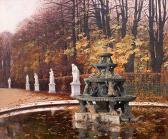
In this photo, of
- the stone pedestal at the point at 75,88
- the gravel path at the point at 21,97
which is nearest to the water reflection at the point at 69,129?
the gravel path at the point at 21,97

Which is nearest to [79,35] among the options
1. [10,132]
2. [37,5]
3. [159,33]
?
[37,5]

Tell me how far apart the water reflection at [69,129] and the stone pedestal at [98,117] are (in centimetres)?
25

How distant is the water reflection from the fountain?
13.3 inches

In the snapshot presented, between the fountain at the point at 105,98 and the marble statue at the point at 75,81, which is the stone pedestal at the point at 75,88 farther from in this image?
the fountain at the point at 105,98

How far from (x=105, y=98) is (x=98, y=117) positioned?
0.49 meters

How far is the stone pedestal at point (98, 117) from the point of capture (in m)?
10.1

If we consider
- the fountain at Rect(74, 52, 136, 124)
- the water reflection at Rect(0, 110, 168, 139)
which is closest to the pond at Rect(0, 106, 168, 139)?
the water reflection at Rect(0, 110, 168, 139)

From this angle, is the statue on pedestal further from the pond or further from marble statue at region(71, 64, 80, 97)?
the pond

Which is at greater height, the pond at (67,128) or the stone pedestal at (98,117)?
the stone pedestal at (98,117)

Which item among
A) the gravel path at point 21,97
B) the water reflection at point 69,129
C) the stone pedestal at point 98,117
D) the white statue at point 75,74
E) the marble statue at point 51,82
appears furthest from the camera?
the marble statue at point 51,82

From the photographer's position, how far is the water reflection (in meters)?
8.75

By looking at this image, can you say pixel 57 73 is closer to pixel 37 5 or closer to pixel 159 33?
pixel 37 5

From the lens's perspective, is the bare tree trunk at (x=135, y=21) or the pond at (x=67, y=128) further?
the bare tree trunk at (x=135, y=21)

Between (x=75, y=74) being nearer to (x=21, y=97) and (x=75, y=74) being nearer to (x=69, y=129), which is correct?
(x=21, y=97)
